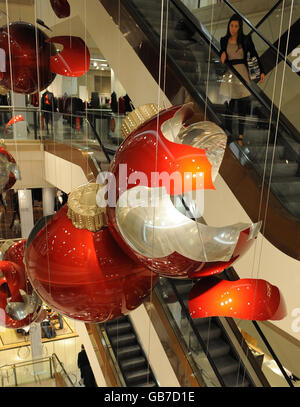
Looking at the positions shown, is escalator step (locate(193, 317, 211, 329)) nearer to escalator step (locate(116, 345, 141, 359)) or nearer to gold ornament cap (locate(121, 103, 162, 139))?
escalator step (locate(116, 345, 141, 359))

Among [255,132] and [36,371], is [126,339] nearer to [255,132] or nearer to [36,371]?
[36,371]

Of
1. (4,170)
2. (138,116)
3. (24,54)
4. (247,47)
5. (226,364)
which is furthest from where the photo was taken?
(226,364)

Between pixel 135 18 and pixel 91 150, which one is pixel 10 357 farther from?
pixel 135 18

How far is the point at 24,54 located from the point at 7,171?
0.48 meters

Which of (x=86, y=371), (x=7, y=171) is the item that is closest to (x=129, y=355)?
(x=86, y=371)

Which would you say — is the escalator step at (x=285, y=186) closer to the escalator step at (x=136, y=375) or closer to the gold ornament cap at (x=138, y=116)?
the gold ornament cap at (x=138, y=116)

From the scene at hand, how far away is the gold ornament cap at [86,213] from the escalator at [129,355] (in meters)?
4.05

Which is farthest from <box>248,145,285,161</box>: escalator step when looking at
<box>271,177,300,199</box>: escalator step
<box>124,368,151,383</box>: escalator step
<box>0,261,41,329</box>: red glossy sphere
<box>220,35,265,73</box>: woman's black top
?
<box>124,368,151,383</box>: escalator step

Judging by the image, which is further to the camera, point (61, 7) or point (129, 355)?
point (129, 355)

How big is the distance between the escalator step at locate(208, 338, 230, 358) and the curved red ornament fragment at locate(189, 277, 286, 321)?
3184 millimetres

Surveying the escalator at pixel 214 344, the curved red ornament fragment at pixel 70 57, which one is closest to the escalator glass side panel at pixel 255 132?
the escalator at pixel 214 344

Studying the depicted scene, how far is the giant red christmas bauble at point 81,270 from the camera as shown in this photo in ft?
3.15

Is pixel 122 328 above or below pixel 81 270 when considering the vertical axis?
below

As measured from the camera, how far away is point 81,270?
0.96 meters
